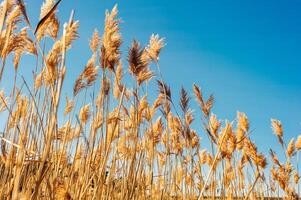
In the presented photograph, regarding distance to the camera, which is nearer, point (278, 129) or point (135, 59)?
point (135, 59)

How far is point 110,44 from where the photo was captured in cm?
250

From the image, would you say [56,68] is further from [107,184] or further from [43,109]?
[107,184]

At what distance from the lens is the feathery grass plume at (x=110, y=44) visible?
99.0 inches

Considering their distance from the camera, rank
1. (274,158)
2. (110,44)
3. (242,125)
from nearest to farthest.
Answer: (110,44) → (242,125) → (274,158)

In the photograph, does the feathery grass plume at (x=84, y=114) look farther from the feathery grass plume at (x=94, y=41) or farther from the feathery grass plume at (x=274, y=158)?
the feathery grass plume at (x=274, y=158)

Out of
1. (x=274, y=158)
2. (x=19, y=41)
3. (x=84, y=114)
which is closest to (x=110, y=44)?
(x=19, y=41)

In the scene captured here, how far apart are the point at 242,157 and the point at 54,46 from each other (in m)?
3.93

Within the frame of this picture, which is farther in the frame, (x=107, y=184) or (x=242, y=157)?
(x=242, y=157)

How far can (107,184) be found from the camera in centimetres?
260

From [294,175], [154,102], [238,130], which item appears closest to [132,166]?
[154,102]

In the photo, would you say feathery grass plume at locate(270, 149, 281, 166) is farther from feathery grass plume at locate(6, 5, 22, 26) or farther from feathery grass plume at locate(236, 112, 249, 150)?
feathery grass plume at locate(6, 5, 22, 26)

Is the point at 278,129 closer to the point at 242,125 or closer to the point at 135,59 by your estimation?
the point at 242,125

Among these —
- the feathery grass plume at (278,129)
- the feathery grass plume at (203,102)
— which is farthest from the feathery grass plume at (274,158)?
the feathery grass plume at (203,102)

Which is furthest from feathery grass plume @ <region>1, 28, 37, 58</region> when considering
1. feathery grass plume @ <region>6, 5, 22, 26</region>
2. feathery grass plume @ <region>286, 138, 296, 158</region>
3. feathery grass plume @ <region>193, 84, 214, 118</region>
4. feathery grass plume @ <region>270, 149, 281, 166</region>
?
feathery grass plume @ <region>286, 138, 296, 158</region>
